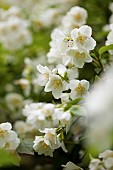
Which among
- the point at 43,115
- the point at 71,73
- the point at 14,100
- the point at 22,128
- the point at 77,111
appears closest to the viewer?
the point at 77,111

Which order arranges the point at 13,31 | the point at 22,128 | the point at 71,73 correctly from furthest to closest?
the point at 13,31 → the point at 22,128 → the point at 71,73

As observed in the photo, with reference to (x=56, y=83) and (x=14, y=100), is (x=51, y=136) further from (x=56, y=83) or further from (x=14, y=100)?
(x=14, y=100)

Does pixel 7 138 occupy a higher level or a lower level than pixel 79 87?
lower

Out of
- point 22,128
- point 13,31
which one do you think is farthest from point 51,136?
point 13,31

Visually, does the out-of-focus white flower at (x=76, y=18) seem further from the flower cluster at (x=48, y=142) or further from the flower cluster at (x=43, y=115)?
the flower cluster at (x=48, y=142)

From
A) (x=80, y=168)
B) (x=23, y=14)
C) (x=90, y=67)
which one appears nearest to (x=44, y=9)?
(x=23, y=14)

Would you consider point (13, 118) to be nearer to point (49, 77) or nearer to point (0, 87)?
point (0, 87)
